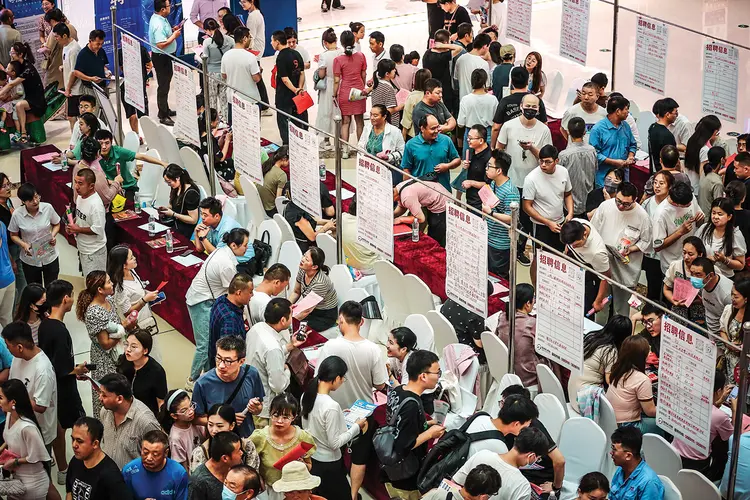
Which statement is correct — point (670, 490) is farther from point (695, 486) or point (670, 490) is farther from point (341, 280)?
point (341, 280)

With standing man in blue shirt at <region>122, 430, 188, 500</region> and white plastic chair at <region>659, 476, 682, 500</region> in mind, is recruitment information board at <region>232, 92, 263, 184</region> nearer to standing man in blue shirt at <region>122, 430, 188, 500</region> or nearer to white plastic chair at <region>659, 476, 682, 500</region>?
standing man in blue shirt at <region>122, 430, 188, 500</region>

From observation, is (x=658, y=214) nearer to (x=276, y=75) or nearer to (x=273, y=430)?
(x=273, y=430)

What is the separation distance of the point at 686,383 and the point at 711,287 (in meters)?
1.86

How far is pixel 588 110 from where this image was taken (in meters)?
10.3

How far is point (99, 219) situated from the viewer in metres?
8.94

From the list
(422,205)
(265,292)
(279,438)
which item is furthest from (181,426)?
(422,205)

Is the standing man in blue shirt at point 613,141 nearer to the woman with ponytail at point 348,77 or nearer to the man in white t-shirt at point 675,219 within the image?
the man in white t-shirt at point 675,219

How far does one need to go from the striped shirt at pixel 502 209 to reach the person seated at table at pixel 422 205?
420mm

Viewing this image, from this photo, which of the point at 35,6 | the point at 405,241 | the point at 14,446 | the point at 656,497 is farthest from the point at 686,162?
the point at 35,6

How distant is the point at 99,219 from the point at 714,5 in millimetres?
14067

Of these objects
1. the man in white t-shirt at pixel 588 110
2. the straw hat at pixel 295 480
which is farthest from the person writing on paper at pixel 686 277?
the straw hat at pixel 295 480

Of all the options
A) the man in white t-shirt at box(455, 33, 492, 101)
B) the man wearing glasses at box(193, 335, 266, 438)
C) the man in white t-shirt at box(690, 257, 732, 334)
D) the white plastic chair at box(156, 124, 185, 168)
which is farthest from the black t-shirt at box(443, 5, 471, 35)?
the man wearing glasses at box(193, 335, 266, 438)

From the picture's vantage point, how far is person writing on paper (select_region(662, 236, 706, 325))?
25.6 feet

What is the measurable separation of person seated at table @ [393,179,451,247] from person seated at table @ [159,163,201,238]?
1.75 meters
